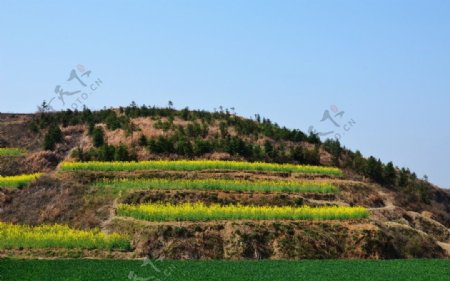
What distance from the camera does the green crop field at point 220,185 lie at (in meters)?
28.0

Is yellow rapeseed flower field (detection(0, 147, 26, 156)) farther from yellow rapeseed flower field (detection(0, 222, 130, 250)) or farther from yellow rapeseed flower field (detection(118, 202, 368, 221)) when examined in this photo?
yellow rapeseed flower field (detection(118, 202, 368, 221))

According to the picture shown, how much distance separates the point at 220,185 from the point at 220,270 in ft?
36.2

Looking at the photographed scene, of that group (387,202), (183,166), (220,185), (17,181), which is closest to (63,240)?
(220,185)

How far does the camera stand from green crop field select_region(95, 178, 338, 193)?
1104 inches

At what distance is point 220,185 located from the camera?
28.3m

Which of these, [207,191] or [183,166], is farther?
[183,166]

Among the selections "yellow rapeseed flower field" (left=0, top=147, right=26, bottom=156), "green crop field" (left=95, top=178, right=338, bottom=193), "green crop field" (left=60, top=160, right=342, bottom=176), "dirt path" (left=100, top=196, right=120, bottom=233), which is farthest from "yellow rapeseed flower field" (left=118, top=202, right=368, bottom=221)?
"yellow rapeseed flower field" (left=0, top=147, right=26, bottom=156)

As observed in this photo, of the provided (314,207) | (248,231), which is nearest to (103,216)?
(248,231)

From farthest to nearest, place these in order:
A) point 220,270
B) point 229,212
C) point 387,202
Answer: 1. point 387,202
2. point 229,212
3. point 220,270

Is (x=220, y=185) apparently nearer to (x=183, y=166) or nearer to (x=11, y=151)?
(x=183, y=166)

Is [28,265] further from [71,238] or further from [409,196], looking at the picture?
[409,196]

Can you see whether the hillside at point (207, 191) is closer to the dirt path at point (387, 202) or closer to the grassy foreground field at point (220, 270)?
the dirt path at point (387, 202)

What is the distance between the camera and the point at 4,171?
115 ft

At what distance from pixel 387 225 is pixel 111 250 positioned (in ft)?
37.6
